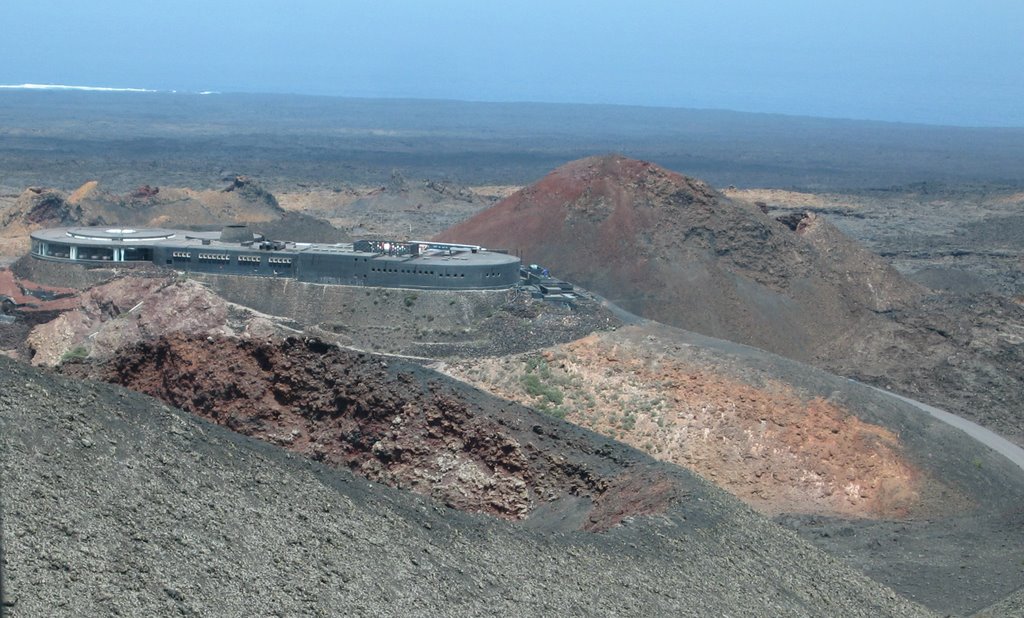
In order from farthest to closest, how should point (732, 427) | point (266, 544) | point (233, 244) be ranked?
point (233, 244), point (732, 427), point (266, 544)

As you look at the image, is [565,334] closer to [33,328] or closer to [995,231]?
[33,328]

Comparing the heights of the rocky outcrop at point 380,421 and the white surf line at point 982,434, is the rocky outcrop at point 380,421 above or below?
above

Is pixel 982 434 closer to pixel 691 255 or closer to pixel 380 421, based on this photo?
pixel 691 255

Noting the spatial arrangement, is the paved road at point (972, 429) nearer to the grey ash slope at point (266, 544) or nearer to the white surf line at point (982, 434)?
the white surf line at point (982, 434)

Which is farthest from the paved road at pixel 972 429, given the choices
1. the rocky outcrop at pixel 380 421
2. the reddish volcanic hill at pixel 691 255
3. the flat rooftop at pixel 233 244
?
the rocky outcrop at pixel 380 421

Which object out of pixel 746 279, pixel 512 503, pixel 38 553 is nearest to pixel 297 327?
pixel 746 279

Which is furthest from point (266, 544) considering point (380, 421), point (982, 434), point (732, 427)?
point (982, 434)
